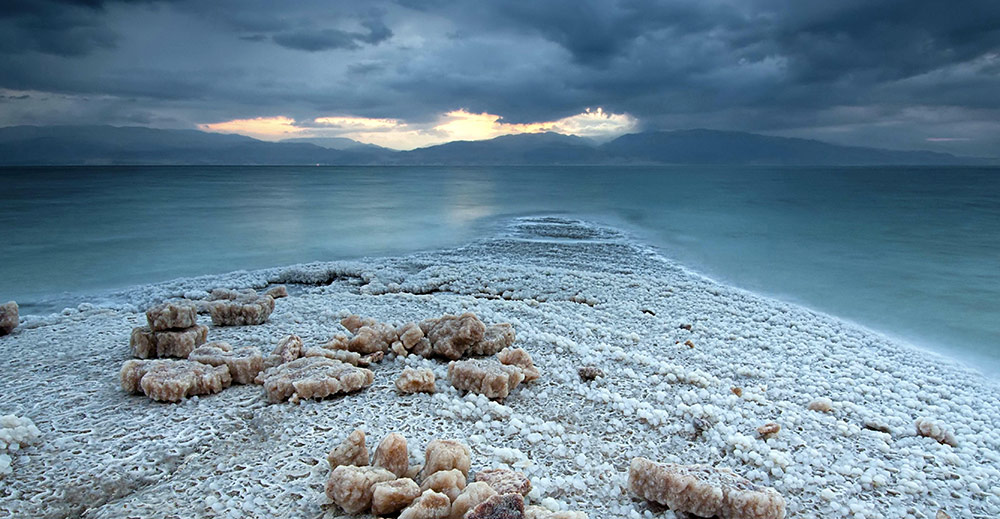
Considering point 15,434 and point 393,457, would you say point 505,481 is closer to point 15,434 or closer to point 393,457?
point 393,457

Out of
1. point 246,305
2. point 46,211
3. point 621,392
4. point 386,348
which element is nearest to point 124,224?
point 46,211

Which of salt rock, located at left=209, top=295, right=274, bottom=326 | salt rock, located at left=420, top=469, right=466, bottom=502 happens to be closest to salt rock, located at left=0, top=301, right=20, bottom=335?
salt rock, located at left=209, top=295, right=274, bottom=326

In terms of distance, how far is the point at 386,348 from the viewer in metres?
3.87

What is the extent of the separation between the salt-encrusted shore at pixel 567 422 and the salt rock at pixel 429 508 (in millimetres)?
410

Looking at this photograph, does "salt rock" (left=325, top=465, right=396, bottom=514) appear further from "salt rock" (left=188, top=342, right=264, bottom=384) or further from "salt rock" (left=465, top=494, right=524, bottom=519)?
"salt rock" (left=188, top=342, right=264, bottom=384)

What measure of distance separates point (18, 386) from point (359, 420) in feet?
7.20

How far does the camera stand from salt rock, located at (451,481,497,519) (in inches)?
75.1

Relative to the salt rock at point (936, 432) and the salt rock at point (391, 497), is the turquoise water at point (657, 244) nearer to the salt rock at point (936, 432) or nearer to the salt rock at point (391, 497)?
the salt rock at point (936, 432)

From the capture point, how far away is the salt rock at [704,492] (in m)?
2.06

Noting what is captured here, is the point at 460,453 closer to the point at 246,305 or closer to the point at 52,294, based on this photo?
the point at 246,305

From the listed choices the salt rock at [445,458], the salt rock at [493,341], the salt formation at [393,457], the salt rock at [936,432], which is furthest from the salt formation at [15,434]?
the salt rock at [936,432]

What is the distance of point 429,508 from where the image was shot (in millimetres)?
1883

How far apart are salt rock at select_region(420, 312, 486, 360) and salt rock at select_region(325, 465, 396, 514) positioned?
1.64 meters

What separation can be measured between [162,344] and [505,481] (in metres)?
2.87
